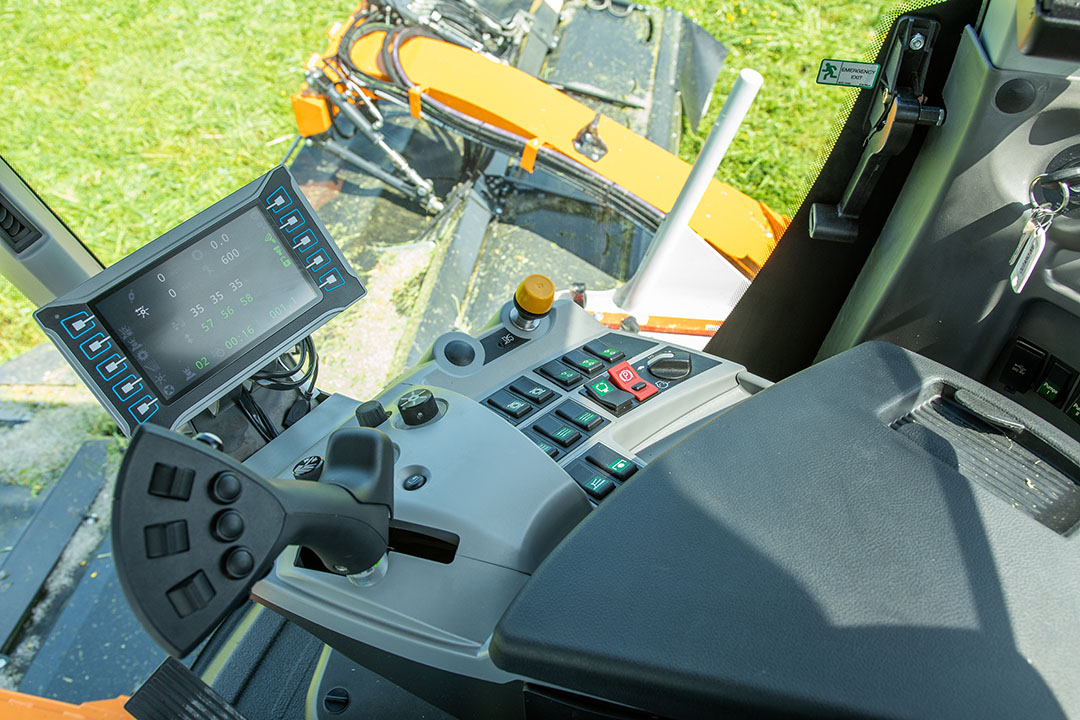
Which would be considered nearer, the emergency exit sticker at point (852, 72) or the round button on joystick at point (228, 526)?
the round button on joystick at point (228, 526)

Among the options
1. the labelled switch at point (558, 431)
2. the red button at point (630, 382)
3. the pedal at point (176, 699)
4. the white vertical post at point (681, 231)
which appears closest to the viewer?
the pedal at point (176, 699)

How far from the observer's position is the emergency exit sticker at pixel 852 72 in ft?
3.36

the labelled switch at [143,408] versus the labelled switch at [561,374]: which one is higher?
the labelled switch at [561,374]

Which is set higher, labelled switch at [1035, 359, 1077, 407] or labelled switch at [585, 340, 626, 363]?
labelled switch at [1035, 359, 1077, 407]

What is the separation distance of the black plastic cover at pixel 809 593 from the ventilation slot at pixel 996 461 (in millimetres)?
28

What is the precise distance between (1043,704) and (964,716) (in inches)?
2.6

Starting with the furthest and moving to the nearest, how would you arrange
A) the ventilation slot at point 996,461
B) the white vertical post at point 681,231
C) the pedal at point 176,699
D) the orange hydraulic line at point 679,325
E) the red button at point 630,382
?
1. the orange hydraulic line at point 679,325
2. the white vertical post at point 681,231
3. the red button at point 630,382
4. the pedal at point 176,699
5. the ventilation slot at point 996,461

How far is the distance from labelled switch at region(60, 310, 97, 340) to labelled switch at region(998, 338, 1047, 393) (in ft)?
4.19

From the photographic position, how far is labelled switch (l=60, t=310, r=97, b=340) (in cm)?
85

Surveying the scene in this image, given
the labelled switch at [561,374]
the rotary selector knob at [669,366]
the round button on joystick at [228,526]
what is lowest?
the labelled switch at [561,374]

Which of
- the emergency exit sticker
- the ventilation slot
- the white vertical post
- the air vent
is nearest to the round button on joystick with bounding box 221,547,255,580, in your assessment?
the ventilation slot

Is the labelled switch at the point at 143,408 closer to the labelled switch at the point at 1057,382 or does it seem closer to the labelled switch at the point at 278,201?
the labelled switch at the point at 278,201

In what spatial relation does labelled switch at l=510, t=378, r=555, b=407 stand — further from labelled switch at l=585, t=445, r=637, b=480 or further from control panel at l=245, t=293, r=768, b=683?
labelled switch at l=585, t=445, r=637, b=480

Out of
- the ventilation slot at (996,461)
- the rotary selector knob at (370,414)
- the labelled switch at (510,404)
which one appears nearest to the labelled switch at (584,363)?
the labelled switch at (510,404)
